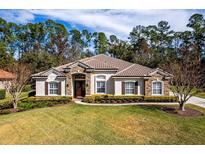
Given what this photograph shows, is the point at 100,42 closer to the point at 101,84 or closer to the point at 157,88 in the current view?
the point at 101,84

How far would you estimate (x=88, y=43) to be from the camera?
98.0ft

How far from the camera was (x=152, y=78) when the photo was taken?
16891 millimetres

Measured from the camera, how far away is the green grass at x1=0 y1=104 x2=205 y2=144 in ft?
26.5

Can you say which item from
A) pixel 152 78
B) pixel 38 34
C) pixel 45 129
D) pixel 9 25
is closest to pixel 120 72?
pixel 152 78

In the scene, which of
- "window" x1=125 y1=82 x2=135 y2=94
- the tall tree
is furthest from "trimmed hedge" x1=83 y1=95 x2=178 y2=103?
the tall tree

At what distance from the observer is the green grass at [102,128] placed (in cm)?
806

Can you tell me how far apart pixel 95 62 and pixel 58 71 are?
3.97 m

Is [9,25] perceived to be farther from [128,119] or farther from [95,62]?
[128,119]

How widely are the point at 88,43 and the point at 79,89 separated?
13.6 meters

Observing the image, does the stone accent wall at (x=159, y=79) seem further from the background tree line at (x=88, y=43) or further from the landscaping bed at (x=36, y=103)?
the background tree line at (x=88, y=43)

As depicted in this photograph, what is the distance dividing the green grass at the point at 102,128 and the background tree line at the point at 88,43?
A: 14.1 metres

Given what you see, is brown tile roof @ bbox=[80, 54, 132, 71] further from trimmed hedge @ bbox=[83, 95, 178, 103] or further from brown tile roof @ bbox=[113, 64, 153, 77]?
trimmed hedge @ bbox=[83, 95, 178, 103]

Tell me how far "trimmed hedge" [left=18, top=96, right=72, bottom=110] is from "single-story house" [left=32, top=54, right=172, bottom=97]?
1323mm
